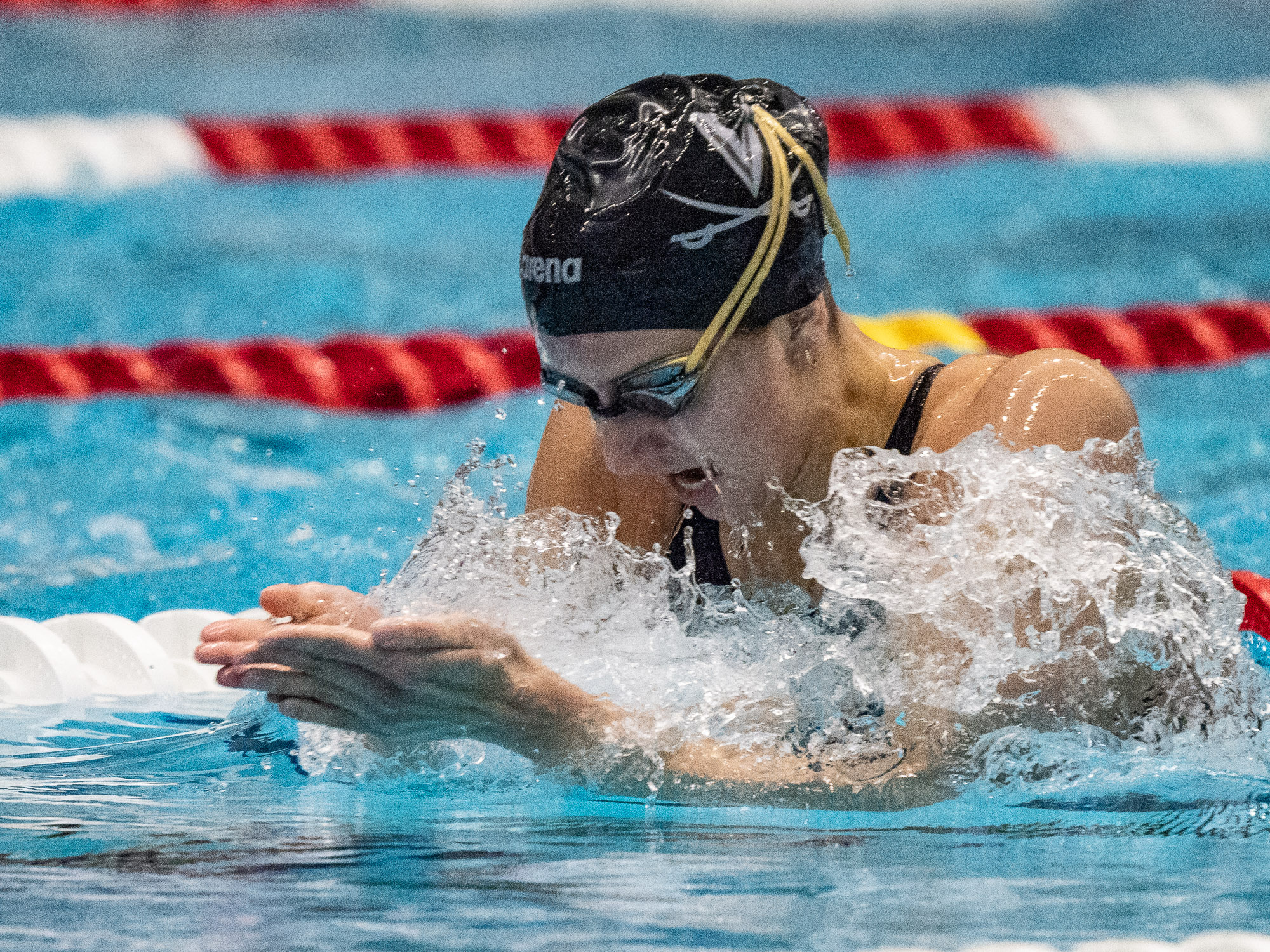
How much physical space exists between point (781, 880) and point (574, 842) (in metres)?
0.28

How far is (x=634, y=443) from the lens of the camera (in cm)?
187

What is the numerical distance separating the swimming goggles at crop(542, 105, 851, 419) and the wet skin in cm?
2

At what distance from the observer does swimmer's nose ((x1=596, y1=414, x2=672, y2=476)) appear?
1.84 m

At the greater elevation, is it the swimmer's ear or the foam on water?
the swimmer's ear

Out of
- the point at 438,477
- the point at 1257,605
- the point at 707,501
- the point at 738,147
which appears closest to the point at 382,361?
the point at 438,477

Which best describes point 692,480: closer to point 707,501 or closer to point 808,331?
point 707,501

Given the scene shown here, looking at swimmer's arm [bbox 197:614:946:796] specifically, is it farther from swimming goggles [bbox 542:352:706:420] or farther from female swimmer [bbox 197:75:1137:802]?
swimming goggles [bbox 542:352:706:420]

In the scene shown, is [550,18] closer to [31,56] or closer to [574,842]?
[31,56]

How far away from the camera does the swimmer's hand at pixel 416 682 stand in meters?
1.60

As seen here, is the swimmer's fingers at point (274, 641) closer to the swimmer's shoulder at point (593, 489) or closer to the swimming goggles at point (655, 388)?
the swimming goggles at point (655, 388)

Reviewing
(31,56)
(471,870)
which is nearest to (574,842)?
(471,870)

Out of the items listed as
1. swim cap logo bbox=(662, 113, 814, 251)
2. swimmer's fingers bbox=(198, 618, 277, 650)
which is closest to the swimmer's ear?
swim cap logo bbox=(662, 113, 814, 251)

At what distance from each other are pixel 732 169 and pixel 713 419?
0.30m

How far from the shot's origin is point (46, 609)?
324 centimetres
